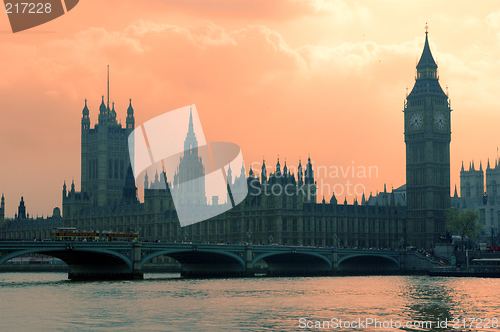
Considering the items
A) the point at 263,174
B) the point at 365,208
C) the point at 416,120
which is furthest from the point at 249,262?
the point at 416,120

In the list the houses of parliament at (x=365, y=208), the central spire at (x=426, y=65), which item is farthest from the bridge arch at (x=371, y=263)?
the central spire at (x=426, y=65)

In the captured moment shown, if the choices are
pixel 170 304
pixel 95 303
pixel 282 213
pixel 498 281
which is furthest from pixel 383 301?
pixel 282 213

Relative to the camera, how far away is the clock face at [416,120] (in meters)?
159

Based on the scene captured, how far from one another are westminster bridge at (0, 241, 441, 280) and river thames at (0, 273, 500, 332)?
444cm

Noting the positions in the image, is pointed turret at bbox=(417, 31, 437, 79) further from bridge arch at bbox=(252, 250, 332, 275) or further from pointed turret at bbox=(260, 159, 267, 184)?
bridge arch at bbox=(252, 250, 332, 275)

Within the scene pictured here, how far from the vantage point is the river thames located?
53844mm

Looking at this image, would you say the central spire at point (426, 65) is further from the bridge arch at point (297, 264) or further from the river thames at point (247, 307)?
the river thames at point (247, 307)

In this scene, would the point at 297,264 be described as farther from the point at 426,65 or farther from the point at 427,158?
the point at 426,65

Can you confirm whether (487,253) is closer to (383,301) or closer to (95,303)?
(383,301)

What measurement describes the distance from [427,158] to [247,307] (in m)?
98.8

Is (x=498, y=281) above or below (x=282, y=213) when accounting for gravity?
below

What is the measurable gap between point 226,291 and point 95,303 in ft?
55.9

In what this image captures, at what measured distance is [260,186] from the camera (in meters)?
148

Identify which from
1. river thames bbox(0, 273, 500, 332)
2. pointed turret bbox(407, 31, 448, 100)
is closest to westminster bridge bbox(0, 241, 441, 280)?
river thames bbox(0, 273, 500, 332)
